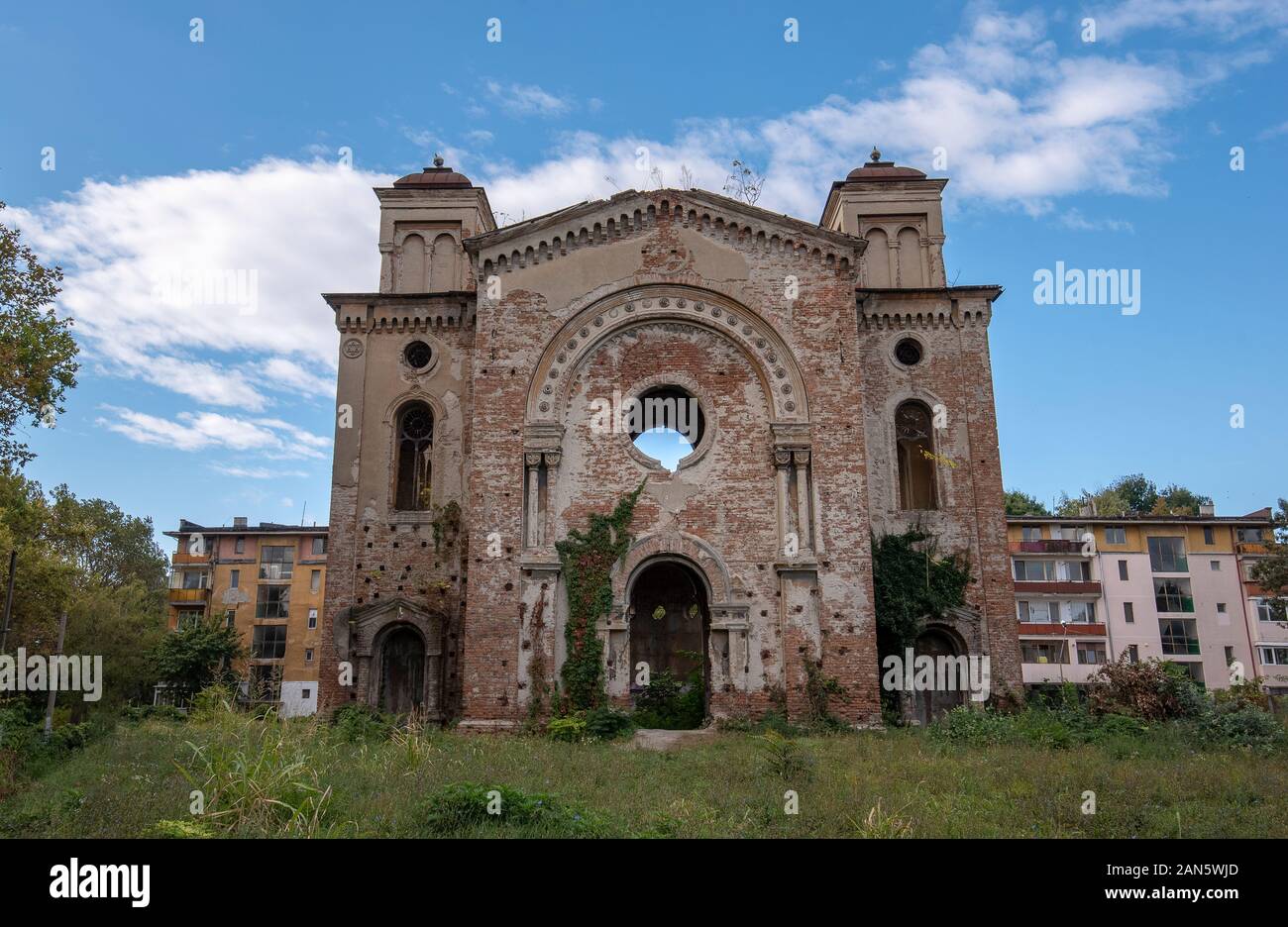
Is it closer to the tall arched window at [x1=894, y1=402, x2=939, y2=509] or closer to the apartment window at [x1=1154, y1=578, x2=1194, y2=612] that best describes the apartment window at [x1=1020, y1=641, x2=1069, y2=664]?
the apartment window at [x1=1154, y1=578, x2=1194, y2=612]

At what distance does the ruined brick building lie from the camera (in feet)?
64.6

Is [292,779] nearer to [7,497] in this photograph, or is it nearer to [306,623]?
[7,497]

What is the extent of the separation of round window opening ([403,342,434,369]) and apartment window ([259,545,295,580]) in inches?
1073

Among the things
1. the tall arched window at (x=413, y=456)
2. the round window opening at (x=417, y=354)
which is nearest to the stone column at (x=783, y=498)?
the tall arched window at (x=413, y=456)

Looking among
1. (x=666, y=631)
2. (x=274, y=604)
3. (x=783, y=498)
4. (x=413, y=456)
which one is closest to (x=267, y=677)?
(x=274, y=604)

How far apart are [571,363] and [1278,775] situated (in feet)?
48.9

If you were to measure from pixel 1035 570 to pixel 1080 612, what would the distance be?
9.38 feet

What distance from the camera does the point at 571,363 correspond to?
2108cm

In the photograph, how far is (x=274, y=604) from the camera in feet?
153

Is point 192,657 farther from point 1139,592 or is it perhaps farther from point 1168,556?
point 1168,556

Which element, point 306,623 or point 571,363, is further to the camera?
point 306,623

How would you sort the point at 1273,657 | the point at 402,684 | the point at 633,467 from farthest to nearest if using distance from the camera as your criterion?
the point at 1273,657 < the point at 402,684 < the point at 633,467
